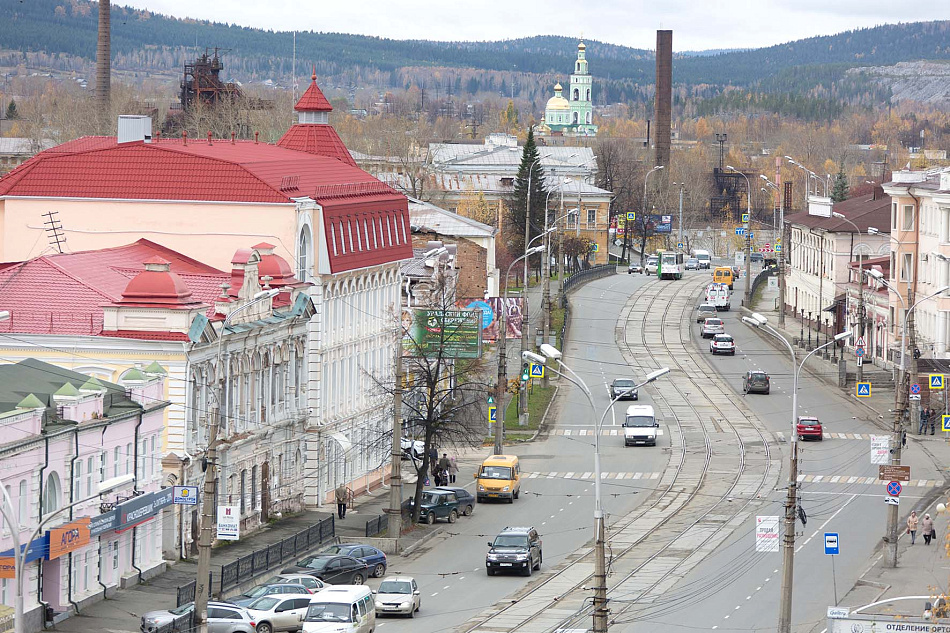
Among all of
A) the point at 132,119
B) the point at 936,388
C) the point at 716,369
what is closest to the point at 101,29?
the point at 716,369

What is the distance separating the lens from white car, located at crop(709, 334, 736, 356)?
10962cm

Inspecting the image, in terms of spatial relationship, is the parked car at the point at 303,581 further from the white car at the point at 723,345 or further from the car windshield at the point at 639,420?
the white car at the point at 723,345

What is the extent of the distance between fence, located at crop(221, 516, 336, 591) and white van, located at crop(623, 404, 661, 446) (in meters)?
22.9

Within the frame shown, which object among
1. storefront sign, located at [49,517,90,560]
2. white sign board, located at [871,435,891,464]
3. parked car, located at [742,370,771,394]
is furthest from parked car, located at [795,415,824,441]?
storefront sign, located at [49,517,90,560]

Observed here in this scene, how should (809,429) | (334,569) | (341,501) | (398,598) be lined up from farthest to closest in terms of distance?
(809,429) < (341,501) < (334,569) < (398,598)

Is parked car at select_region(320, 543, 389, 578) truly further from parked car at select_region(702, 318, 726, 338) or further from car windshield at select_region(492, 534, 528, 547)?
parked car at select_region(702, 318, 726, 338)

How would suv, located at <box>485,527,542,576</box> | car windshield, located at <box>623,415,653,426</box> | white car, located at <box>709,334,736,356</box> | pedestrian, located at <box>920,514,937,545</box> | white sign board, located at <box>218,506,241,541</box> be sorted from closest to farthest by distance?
1. white sign board, located at <box>218,506,241,541</box>
2. suv, located at <box>485,527,542,576</box>
3. pedestrian, located at <box>920,514,937,545</box>
4. car windshield, located at <box>623,415,653,426</box>
5. white car, located at <box>709,334,736,356</box>

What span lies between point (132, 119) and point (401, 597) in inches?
1303

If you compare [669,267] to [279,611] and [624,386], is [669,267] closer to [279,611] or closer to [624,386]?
[624,386]

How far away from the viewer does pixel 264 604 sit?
4600cm

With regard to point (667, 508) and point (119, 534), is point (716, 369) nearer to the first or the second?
point (667, 508)

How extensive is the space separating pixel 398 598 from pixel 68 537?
9.26 m

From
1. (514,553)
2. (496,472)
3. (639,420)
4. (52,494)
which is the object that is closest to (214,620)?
(52,494)

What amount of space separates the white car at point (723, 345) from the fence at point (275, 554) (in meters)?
51.5
